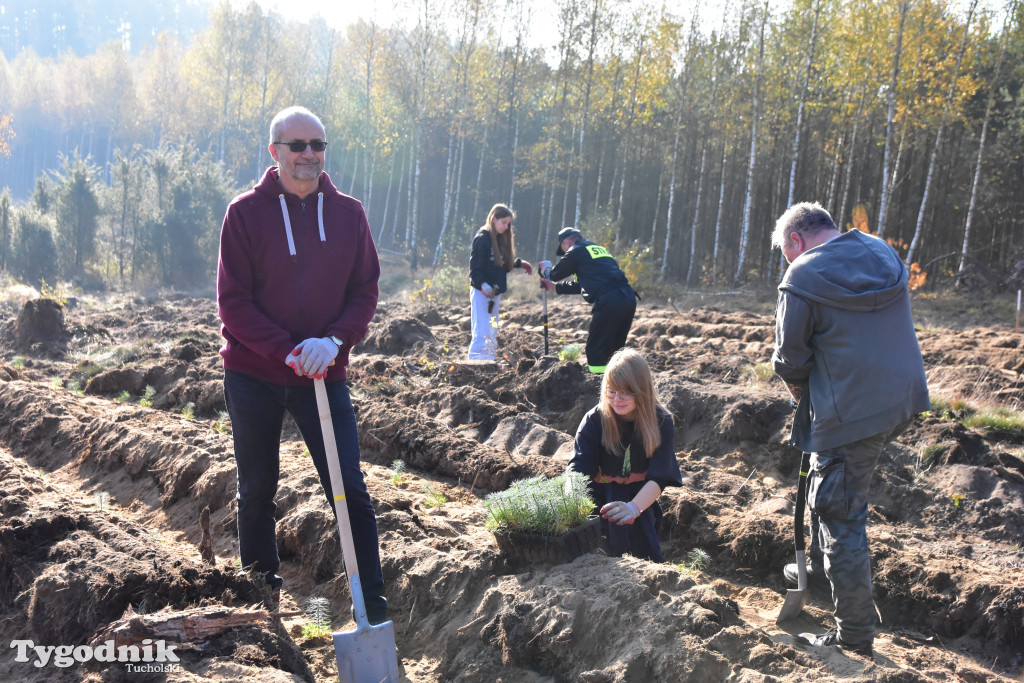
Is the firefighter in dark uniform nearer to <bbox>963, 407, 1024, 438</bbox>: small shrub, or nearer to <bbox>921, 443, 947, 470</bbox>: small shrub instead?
<bbox>921, 443, 947, 470</bbox>: small shrub

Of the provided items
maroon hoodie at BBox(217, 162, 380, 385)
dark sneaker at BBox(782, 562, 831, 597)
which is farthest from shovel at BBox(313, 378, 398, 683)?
dark sneaker at BBox(782, 562, 831, 597)

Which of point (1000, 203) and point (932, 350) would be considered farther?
point (1000, 203)

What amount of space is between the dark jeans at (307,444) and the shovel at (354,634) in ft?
0.60

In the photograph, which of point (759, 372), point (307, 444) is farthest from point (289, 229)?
point (759, 372)

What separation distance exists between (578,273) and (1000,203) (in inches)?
775

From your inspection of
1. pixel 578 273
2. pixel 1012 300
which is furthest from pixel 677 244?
pixel 578 273

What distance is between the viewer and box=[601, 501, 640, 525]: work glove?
12.3 feet

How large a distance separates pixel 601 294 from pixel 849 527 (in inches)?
176

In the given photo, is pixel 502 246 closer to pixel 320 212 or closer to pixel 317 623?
pixel 320 212

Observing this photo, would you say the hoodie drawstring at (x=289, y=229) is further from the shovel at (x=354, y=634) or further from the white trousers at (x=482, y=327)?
the white trousers at (x=482, y=327)

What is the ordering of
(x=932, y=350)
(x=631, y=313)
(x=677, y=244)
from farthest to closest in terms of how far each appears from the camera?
1. (x=677, y=244)
2. (x=932, y=350)
3. (x=631, y=313)

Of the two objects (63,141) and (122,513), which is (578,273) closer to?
(122,513)

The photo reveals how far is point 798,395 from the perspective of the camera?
388 centimetres

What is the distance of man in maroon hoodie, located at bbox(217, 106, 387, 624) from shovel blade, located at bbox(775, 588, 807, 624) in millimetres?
2130
